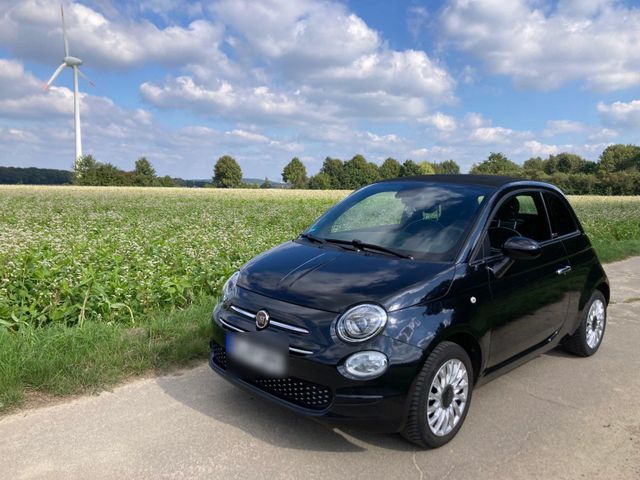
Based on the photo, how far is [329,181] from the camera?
104688 millimetres

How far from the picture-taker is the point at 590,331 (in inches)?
193

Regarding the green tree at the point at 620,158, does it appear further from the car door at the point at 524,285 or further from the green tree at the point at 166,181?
the car door at the point at 524,285

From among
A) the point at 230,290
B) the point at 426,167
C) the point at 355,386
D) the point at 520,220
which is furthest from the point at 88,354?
the point at 426,167

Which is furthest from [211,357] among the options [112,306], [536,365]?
[536,365]

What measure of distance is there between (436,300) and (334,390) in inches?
33.3

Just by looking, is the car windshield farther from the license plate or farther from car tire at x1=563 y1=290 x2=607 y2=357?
car tire at x1=563 y1=290 x2=607 y2=357

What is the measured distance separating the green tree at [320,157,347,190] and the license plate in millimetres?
101820

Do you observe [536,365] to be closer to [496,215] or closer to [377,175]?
[496,215]

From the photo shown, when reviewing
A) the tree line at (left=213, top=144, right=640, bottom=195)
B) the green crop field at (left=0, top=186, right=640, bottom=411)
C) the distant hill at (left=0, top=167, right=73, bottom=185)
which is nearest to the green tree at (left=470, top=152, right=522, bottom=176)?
the tree line at (left=213, top=144, right=640, bottom=195)

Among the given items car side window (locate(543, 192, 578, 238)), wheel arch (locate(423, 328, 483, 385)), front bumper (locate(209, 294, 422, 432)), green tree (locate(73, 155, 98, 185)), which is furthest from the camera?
green tree (locate(73, 155, 98, 185))

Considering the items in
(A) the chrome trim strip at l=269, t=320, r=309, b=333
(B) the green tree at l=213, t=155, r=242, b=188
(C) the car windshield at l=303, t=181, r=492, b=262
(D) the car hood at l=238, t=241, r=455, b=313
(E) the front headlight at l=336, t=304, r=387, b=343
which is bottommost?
(A) the chrome trim strip at l=269, t=320, r=309, b=333

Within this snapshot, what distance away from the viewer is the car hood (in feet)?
Answer: 9.81

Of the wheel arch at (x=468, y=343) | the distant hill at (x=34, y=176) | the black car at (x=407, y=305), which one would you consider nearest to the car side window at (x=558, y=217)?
the black car at (x=407, y=305)

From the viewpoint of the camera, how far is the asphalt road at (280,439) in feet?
9.27
